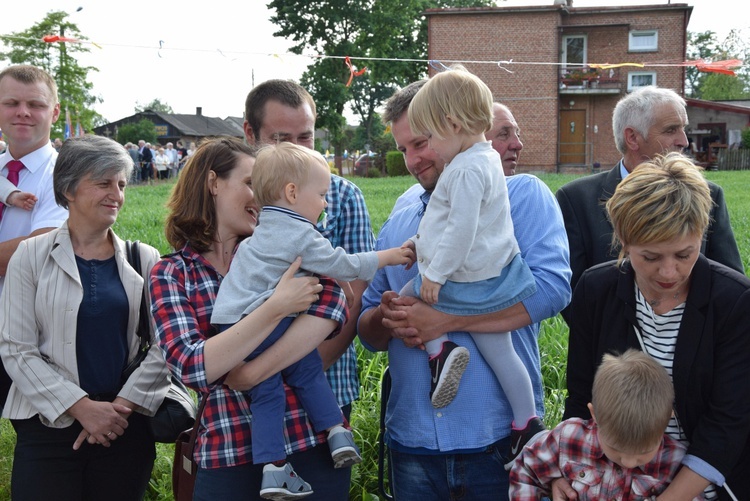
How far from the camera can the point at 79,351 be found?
315cm

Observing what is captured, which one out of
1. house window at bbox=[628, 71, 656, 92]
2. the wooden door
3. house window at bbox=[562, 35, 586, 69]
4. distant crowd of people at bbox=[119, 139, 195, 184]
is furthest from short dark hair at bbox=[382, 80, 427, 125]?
house window at bbox=[628, 71, 656, 92]

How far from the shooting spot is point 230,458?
97.3 inches

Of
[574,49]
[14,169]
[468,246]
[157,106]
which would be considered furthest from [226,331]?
[157,106]

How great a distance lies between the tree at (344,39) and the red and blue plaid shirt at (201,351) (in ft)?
135

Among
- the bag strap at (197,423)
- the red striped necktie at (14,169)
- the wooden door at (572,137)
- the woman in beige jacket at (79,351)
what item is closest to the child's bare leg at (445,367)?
the bag strap at (197,423)

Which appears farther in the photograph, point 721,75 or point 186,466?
point 721,75

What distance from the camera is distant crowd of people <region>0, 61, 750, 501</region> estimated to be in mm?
2219

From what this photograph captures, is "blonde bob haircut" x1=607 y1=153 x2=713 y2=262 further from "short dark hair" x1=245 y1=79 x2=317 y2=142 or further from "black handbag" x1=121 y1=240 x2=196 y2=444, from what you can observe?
"black handbag" x1=121 y1=240 x2=196 y2=444

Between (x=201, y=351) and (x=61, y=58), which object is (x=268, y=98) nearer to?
(x=201, y=351)

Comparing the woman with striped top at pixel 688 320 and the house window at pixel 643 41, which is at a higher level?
the house window at pixel 643 41

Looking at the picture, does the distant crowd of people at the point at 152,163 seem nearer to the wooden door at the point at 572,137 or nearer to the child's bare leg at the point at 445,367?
the wooden door at the point at 572,137

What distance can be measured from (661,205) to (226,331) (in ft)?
4.46

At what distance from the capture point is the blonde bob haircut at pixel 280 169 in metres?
2.48

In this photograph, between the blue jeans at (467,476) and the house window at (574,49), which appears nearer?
the blue jeans at (467,476)
